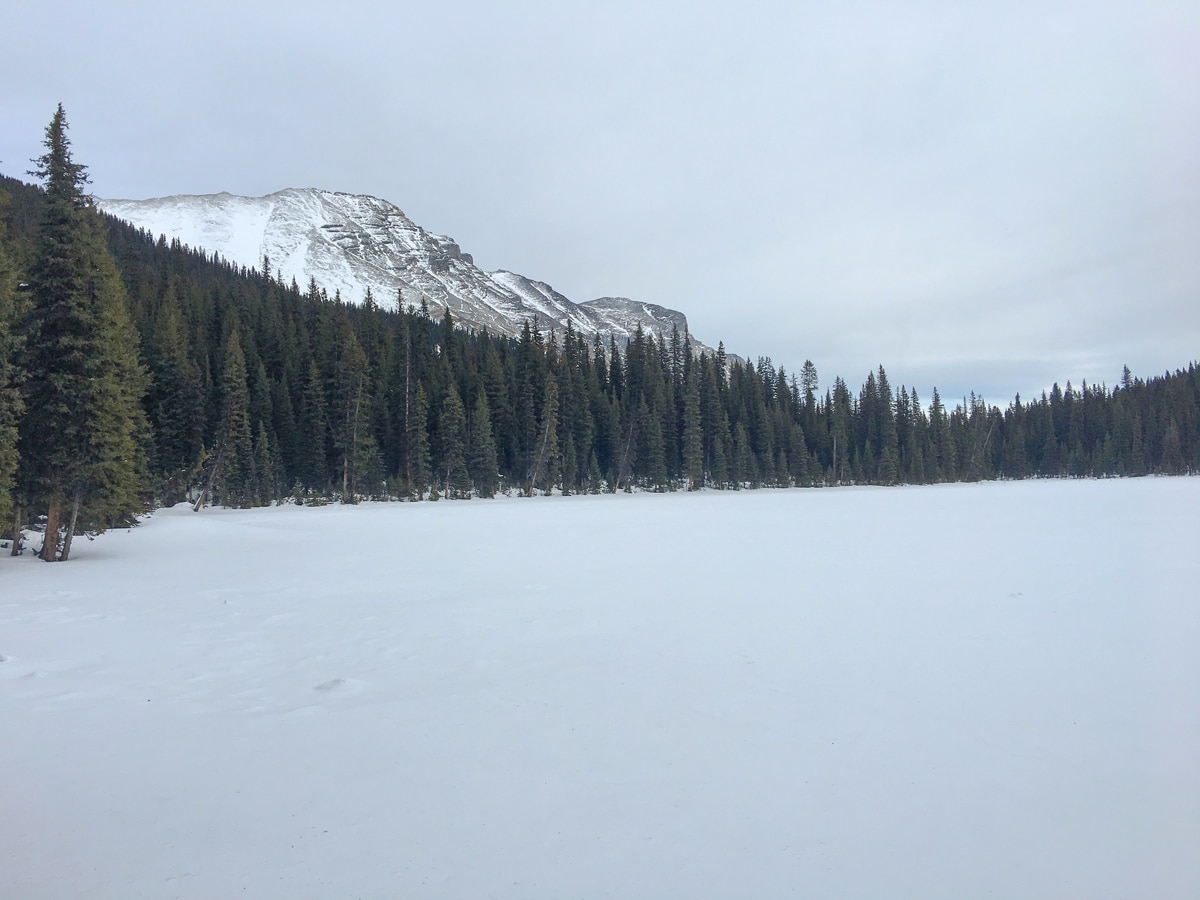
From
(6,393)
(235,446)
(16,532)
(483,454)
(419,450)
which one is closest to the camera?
(6,393)

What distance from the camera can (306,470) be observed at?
2115 inches

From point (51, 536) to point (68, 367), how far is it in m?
4.43

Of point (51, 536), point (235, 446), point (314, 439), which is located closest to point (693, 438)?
point (314, 439)

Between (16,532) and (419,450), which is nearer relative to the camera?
(16,532)

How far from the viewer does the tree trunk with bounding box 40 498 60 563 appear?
17.0 m

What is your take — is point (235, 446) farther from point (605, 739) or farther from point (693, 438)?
point (605, 739)

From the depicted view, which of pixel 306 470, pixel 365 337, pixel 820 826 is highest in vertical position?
pixel 365 337

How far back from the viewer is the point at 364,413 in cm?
5200

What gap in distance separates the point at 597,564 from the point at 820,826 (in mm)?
11910

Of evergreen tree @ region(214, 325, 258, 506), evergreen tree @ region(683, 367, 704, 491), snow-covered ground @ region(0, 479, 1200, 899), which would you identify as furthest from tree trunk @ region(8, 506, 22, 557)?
evergreen tree @ region(683, 367, 704, 491)

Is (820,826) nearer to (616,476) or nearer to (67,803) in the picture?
(67,803)

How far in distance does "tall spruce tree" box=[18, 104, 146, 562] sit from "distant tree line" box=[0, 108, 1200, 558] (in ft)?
0.18

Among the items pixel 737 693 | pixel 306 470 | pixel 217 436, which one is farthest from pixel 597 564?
pixel 306 470

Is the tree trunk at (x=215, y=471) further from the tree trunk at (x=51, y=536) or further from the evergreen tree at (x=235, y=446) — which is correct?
the tree trunk at (x=51, y=536)
